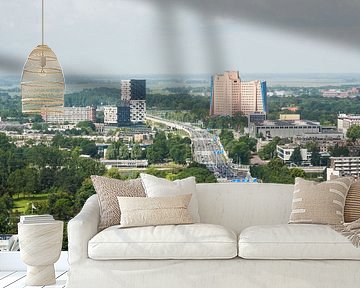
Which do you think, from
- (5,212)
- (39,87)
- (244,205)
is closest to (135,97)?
(39,87)

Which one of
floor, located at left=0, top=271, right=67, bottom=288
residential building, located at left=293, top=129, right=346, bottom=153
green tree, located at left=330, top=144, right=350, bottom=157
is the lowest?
floor, located at left=0, top=271, right=67, bottom=288

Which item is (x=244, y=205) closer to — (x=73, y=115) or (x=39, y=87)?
(x=39, y=87)

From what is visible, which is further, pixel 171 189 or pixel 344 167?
pixel 344 167

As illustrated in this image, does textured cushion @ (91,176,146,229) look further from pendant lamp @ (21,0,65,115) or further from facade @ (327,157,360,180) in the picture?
facade @ (327,157,360,180)

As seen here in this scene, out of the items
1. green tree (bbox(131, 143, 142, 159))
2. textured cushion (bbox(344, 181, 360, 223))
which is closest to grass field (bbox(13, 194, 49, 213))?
green tree (bbox(131, 143, 142, 159))

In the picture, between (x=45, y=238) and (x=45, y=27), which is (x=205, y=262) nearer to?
(x=45, y=238)

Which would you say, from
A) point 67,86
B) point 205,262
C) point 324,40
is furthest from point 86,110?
point 205,262
